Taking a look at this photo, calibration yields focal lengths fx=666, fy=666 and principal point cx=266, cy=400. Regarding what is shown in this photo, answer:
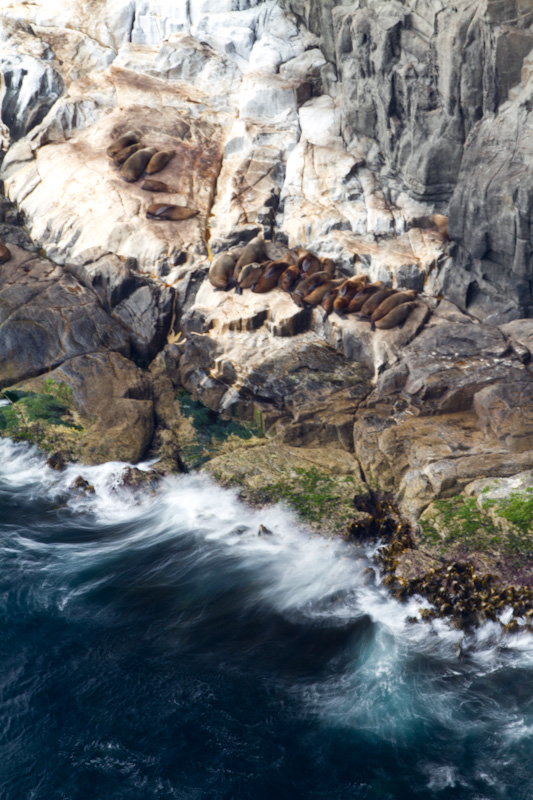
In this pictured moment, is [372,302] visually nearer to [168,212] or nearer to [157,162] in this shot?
[168,212]

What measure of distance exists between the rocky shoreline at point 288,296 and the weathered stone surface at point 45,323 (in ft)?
0.19

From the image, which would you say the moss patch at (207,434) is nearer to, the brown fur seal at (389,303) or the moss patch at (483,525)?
the brown fur seal at (389,303)

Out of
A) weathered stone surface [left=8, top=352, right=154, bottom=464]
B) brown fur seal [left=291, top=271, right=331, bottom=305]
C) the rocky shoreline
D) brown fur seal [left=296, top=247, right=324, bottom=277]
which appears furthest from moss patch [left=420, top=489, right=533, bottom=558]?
brown fur seal [left=296, top=247, right=324, bottom=277]

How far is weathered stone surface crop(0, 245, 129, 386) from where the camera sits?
659 inches

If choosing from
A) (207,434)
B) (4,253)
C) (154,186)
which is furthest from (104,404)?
(154,186)

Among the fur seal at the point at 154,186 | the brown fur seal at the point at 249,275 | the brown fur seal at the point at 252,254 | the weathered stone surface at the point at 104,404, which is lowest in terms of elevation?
the weathered stone surface at the point at 104,404

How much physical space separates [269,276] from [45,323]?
19.7ft

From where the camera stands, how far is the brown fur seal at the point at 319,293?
1734cm

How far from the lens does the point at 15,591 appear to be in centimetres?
1168

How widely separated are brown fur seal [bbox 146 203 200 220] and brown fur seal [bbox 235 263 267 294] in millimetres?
3319

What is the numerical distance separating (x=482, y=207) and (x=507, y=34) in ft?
12.6

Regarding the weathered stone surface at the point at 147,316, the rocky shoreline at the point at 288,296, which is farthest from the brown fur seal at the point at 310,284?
the weathered stone surface at the point at 147,316

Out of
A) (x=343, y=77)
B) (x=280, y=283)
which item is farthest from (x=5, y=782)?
(x=343, y=77)

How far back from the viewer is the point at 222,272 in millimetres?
18109
